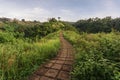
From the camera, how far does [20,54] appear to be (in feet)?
15.4

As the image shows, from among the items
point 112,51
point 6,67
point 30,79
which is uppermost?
point 112,51

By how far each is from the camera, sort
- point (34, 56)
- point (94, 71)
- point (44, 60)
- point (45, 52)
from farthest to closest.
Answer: point (45, 52), point (44, 60), point (34, 56), point (94, 71)

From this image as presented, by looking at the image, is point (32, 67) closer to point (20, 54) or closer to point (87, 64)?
point (20, 54)

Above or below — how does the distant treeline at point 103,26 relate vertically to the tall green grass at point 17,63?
above

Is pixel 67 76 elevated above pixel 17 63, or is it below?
Result: below

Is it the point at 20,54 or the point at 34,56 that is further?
the point at 34,56

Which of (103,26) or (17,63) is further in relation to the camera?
(103,26)

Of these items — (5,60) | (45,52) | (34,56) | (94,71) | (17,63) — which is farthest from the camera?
(45,52)

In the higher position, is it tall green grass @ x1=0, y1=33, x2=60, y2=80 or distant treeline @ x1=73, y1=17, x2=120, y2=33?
distant treeline @ x1=73, y1=17, x2=120, y2=33

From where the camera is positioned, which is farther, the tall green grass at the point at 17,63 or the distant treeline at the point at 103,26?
the distant treeline at the point at 103,26

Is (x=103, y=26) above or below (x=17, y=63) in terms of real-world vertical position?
above

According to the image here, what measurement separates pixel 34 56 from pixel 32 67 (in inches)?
20.3

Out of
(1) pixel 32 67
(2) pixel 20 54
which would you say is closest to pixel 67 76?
(1) pixel 32 67

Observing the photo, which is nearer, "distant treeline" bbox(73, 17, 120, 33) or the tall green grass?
the tall green grass
